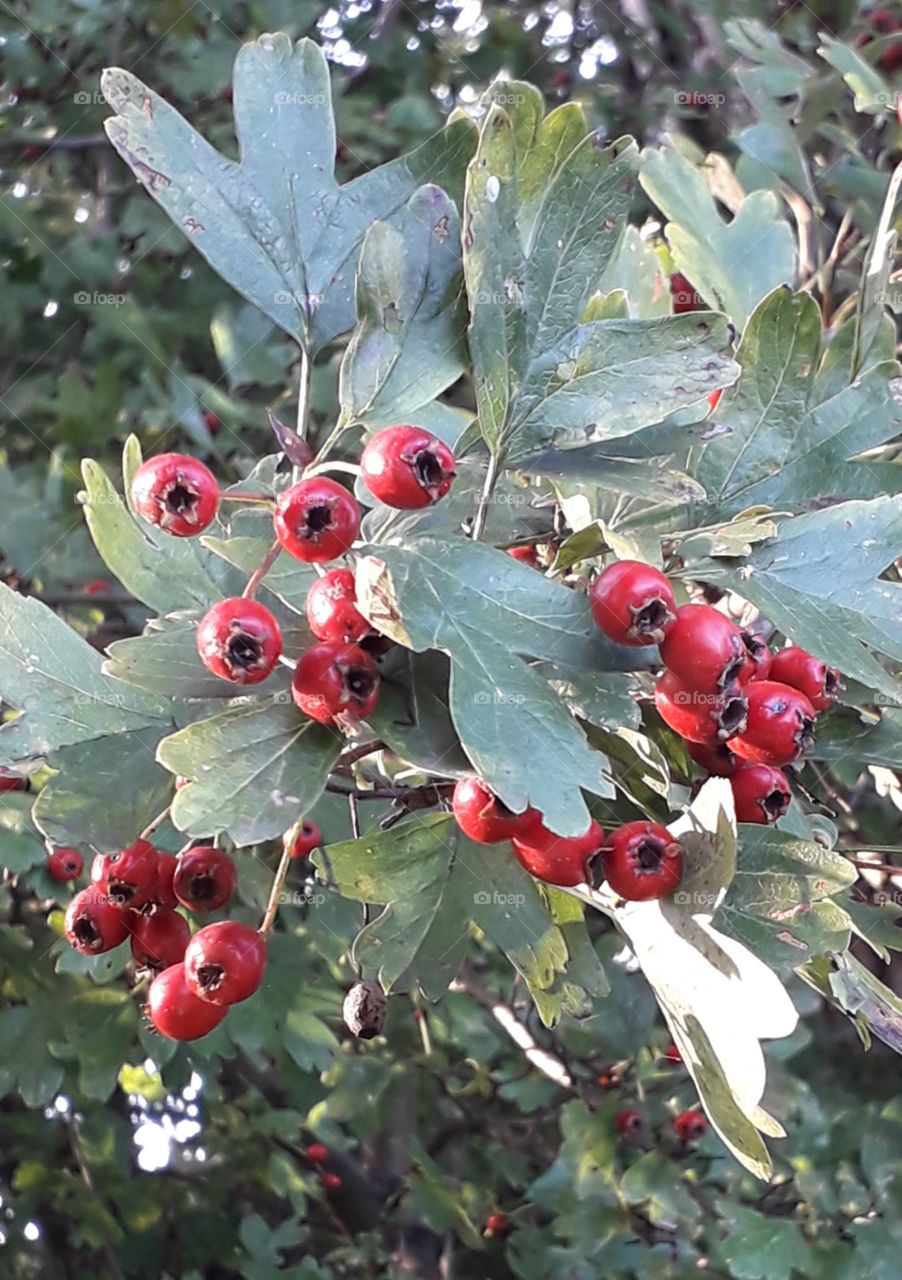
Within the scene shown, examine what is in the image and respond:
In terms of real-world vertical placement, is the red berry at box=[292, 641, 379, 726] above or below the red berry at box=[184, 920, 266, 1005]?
above

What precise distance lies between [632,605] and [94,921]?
0.53m

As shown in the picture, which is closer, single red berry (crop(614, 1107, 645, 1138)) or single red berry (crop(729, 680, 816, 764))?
single red berry (crop(729, 680, 816, 764))

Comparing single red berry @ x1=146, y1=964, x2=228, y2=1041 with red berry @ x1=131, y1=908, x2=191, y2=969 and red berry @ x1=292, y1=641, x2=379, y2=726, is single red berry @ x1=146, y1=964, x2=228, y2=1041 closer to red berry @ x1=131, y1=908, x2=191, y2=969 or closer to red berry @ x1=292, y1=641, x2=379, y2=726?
red berry @ x1=131, y1=908, x2=191, y2=969

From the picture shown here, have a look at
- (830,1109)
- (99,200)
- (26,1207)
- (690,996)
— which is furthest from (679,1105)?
(99,200)

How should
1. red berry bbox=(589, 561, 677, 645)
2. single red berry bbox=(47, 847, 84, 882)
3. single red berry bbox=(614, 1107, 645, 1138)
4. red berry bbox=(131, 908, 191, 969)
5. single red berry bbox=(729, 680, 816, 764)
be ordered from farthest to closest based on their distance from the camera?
single red berry bbox=(614, 1107, 645, 1138)
single red berry bbox=(47, 847, 84, 882)
red berry bbox=(131, 908, 191, 969)
single red berry bbox=(729, 680, 816, 764)
red berry bbox=(589, 561, 677, 645)

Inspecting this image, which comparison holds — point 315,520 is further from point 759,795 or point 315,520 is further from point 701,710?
point 759,795

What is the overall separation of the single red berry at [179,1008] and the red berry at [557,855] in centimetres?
31

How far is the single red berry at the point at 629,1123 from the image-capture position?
85.1 inches

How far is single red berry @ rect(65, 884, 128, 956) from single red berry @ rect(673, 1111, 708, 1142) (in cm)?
147

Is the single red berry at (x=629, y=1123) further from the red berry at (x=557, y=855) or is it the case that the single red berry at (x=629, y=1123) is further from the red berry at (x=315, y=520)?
the red berry at (x=315, y=520)

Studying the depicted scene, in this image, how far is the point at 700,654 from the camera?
88 centimetres

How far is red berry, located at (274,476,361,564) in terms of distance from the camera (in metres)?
0.87

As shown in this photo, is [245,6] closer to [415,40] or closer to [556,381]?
[415,40]

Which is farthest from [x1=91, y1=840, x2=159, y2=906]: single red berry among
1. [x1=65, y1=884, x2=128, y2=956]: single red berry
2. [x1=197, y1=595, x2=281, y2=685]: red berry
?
[x1=197, y1=595, x2=281, y2=685]: red berry
